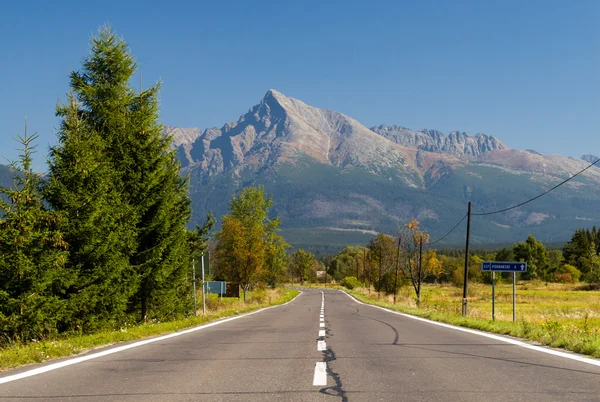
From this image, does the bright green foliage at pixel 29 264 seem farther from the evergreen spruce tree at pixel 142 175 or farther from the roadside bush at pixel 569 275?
the roadside bush at pixel 569 275

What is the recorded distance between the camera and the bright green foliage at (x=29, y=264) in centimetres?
1229

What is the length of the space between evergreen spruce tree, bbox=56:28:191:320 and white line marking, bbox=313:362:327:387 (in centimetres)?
1063

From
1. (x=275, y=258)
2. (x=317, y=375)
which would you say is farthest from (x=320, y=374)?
(x=275, y=258)

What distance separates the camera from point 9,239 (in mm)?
12305

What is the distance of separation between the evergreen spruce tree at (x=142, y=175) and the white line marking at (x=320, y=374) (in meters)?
10.6

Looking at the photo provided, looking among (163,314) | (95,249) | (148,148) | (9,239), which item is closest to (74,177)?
(95,249)

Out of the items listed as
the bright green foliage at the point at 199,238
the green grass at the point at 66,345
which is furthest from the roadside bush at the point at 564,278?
the green grass at the point at 66,345

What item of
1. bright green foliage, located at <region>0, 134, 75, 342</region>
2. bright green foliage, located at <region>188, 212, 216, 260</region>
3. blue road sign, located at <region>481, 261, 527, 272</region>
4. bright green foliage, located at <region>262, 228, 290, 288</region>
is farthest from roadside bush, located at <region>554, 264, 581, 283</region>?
bright green foliage, located at <region>0, 134, 75, 342</region>

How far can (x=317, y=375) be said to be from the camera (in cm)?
722

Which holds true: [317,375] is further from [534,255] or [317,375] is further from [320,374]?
[534,255]

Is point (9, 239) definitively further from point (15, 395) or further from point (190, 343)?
point (15, 395)

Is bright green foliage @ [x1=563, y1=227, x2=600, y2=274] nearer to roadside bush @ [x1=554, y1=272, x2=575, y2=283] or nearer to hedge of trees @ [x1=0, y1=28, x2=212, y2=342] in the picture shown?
roadside bush @ [x1=554, y1=272, x2=575, y2=283]

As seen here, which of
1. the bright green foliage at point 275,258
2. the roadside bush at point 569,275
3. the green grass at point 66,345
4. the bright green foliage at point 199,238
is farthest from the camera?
the roadside bush at point 569,275

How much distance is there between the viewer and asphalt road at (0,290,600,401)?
597 cm
